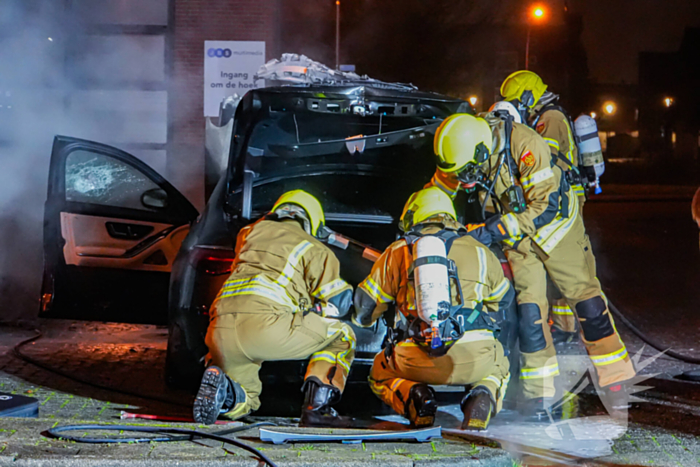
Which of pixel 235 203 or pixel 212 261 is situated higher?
pixel 235 203

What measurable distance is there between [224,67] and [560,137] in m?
6.75

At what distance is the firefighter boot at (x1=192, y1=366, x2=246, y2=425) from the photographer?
11.0 ft

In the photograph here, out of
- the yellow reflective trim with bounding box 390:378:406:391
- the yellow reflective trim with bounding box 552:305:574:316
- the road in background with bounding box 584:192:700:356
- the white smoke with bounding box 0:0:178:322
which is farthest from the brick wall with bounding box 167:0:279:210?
the yellow reflective trim with bounding box 390:378:406:391

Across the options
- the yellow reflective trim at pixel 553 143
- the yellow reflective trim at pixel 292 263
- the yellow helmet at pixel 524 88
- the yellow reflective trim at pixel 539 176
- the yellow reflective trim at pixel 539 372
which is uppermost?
the yellow helmet at pixel 524 88

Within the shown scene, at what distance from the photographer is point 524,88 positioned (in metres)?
4.94

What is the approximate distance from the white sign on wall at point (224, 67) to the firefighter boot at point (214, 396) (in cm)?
753

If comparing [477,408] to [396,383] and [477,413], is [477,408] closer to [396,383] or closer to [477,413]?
[477,413]

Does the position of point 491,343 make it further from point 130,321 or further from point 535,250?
point 130,321

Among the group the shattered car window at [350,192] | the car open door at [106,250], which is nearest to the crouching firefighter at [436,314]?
the shattered car window at [350,192]

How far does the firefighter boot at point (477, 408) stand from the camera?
10.9 ft

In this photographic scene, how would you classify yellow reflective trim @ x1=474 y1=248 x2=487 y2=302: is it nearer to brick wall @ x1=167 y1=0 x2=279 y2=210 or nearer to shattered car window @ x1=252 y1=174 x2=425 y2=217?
shattered car window @ x1=252 y1=174 x2=425 y2=217

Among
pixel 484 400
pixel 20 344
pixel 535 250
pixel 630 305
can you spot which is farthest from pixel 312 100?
pixel 630 305

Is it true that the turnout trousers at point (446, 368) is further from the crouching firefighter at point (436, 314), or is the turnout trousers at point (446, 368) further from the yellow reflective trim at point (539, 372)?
the yellow reflective trim at point (539, 372)

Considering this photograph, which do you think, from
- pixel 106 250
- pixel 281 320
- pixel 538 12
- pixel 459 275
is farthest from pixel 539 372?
pixel 538 12
